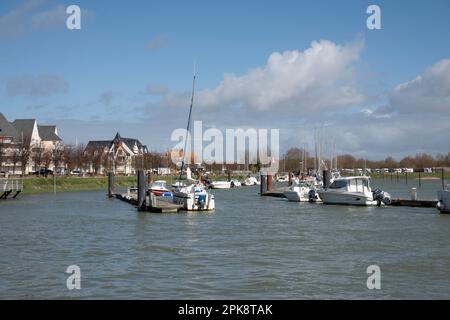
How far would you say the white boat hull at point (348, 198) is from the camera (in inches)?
2141

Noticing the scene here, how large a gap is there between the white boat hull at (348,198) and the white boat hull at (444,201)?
9675 millimetres

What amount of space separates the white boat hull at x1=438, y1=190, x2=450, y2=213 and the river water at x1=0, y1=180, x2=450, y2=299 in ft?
8.09

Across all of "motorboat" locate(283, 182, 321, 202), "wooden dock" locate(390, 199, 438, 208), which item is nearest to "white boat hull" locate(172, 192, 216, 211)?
"motorboat" locate(283, 182, 321, 202)

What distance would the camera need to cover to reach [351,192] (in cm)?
5562

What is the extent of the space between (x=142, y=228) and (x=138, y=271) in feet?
48.2

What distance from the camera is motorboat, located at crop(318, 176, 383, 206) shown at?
5455cm

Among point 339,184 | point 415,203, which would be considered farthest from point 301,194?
point 415,203

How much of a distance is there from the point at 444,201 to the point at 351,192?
1172 cm

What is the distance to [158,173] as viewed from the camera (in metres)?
173

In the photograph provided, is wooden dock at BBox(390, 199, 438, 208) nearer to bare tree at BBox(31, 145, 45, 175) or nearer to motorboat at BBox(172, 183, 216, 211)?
motorboat at BBox(172, 183, 216, 211)

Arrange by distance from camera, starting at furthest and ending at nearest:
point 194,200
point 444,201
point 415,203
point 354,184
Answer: point 354,184
point 415,203
point 194,200
point 444,201

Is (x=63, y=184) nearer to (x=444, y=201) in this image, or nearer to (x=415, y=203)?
(x=415, y=203)
